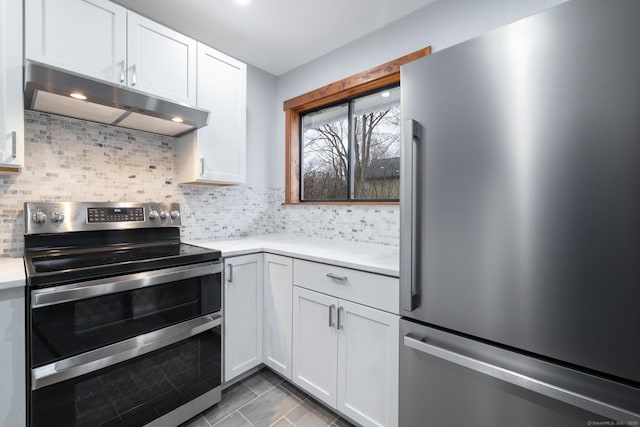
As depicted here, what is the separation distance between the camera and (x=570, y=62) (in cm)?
79

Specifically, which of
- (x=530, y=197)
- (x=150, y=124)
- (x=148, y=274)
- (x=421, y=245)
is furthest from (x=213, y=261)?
(x=530, y=197)

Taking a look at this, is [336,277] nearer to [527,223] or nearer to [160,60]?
[527,223]

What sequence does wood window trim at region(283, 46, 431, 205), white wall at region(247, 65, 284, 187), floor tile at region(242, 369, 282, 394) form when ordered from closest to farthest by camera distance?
1. floor tile at region(242, 369, 282, 394)
2. wood window trim at region(283, 46, 431, 205)
3. white wall at region(247, 65, 284, 187)

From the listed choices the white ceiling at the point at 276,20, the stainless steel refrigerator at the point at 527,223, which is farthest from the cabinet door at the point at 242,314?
the white ceiling at the point at 276,20

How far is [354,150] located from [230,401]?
78.6 inches

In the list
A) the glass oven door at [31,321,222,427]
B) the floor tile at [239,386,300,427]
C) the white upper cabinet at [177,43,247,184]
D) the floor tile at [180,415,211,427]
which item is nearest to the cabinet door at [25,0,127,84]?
the white upper cabinet at [177,43,247,184]

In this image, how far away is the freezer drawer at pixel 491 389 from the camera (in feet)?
2.53

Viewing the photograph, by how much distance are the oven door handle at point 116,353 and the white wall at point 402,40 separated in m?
1.60

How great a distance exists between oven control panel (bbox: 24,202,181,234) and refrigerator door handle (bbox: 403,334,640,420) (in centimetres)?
174

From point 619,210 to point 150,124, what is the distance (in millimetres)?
2235

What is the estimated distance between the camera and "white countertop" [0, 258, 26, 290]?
1021mm

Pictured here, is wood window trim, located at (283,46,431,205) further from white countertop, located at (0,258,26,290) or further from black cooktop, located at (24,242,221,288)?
white countertop, located at (0,258,26,290)

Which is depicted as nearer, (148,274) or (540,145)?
(540,145)

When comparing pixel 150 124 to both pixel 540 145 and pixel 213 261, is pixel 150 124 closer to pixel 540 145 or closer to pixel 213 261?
pixel 213 261
